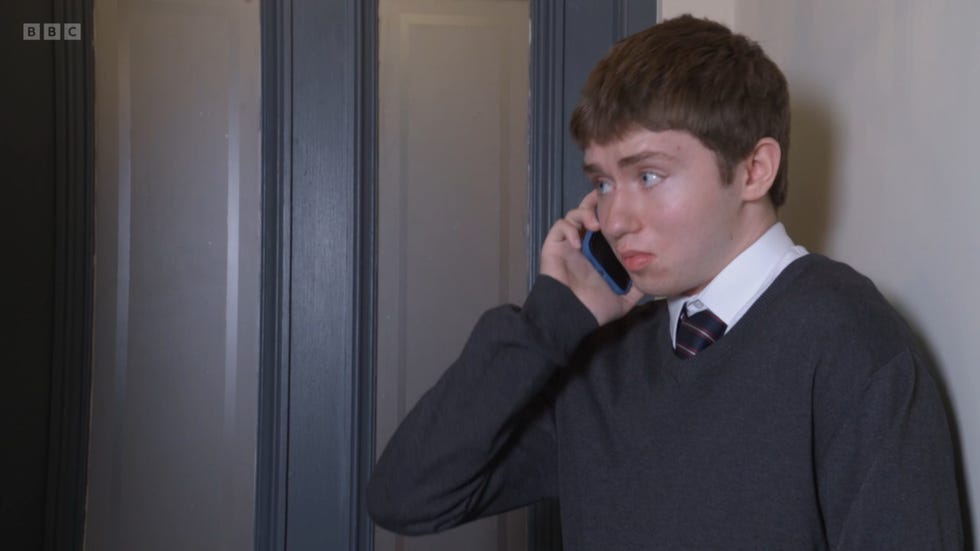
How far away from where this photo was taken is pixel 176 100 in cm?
167

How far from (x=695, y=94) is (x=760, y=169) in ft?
0.36

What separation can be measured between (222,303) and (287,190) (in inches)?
8.8

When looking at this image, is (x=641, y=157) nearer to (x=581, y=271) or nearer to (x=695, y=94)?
(x=695, y=94)

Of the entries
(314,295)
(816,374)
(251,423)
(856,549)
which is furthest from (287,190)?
(856,549)

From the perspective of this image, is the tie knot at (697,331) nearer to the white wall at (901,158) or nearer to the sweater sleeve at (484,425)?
the sweater sleeve at (484,425)

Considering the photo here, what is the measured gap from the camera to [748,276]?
41.7 inches

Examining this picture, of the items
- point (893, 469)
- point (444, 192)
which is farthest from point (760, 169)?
point (444, 192)

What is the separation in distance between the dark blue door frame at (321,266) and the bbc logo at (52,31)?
33 cm

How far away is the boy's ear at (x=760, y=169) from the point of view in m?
1.07

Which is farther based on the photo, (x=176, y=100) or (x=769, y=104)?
(x=176, y=100)

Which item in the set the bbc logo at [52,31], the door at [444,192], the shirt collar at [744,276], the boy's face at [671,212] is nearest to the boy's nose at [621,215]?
the boy's face at [671,212]

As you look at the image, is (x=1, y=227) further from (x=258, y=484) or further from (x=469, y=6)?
(x=469, y=6)

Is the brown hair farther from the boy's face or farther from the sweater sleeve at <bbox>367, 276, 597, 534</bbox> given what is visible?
the sweater sleeve at <bbox>367, 276, 597, 534</bbox>

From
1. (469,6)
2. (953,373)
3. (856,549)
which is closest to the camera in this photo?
(856,549)
